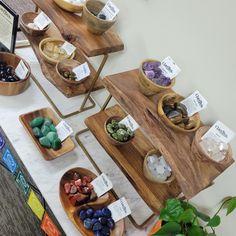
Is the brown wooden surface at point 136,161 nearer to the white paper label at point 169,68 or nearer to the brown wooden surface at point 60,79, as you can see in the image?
the brown wooden surface at point 60,79

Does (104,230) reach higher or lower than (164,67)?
lower

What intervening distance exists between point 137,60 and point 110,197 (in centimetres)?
60

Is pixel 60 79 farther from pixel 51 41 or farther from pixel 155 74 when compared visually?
pixel 155 74

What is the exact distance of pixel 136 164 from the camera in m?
1.29

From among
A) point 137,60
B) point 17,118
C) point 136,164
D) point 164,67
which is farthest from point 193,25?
point 17,118

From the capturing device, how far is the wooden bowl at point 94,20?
1.26 m

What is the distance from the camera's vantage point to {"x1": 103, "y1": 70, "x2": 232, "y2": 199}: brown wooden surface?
1010 millimetres

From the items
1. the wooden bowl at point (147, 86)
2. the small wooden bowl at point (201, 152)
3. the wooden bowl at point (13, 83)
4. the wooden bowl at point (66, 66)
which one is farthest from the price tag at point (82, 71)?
the small wooden bowl at point (201, 152)

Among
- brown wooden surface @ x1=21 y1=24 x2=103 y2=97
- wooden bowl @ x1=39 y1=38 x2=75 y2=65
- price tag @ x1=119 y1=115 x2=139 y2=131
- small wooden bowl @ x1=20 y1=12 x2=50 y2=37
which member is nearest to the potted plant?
price tag @ x1=119 y1=115 x2=139 y2=131

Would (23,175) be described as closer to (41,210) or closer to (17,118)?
(41,210)

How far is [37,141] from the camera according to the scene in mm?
1413

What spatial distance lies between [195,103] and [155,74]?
18 centimetres

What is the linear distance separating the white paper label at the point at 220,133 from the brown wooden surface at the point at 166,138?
0.06 meters

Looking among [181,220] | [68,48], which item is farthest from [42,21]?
[181,220]
